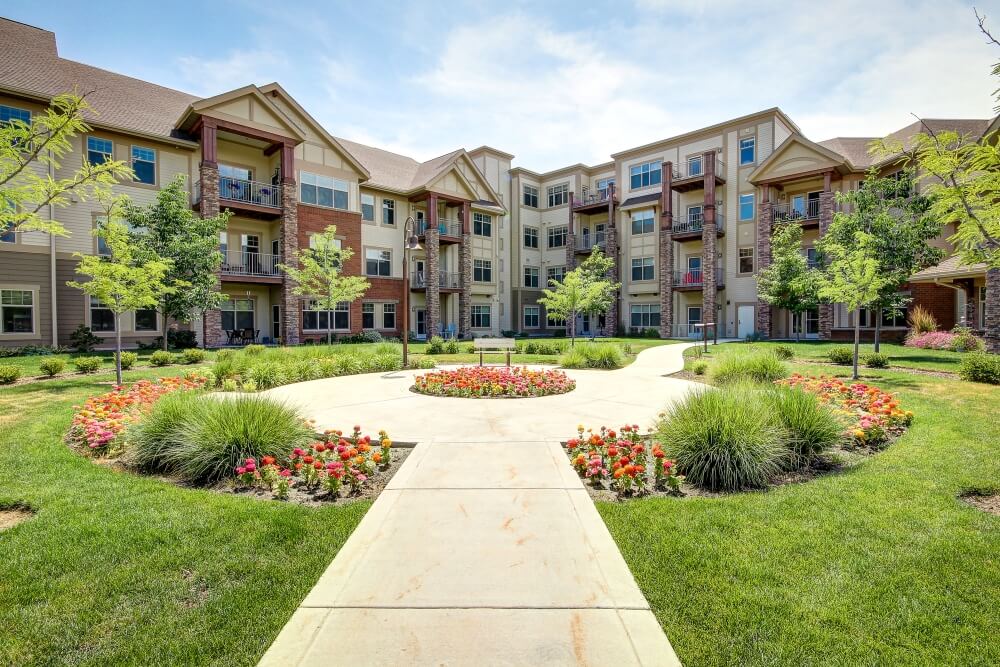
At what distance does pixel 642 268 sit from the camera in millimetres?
38750

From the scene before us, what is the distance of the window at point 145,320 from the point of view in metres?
22.4

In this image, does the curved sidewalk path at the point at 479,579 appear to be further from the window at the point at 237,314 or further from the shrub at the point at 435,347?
the window at the point at 237,314

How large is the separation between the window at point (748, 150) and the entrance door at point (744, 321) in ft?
33.4

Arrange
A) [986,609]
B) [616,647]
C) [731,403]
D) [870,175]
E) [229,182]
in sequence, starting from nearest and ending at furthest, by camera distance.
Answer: [616,647]
[986,609]
[731,403]
[870,175]
[229,182]

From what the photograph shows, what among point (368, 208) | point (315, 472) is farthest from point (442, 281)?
point (315, 472)

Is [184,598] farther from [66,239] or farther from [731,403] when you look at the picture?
[66,239]

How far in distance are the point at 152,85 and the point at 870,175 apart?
118 ft

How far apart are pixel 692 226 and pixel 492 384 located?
98.8ft

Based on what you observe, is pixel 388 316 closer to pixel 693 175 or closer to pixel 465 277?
pixel 465 277

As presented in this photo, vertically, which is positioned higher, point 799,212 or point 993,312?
point 799,212

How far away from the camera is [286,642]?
2680 millimetres

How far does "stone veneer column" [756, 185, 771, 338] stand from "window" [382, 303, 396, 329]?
23980mm

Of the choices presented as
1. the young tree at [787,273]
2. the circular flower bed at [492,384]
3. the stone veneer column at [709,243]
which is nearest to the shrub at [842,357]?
the circular flower bed at [492,384]

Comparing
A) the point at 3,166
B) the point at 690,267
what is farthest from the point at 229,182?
the point at 690,267
